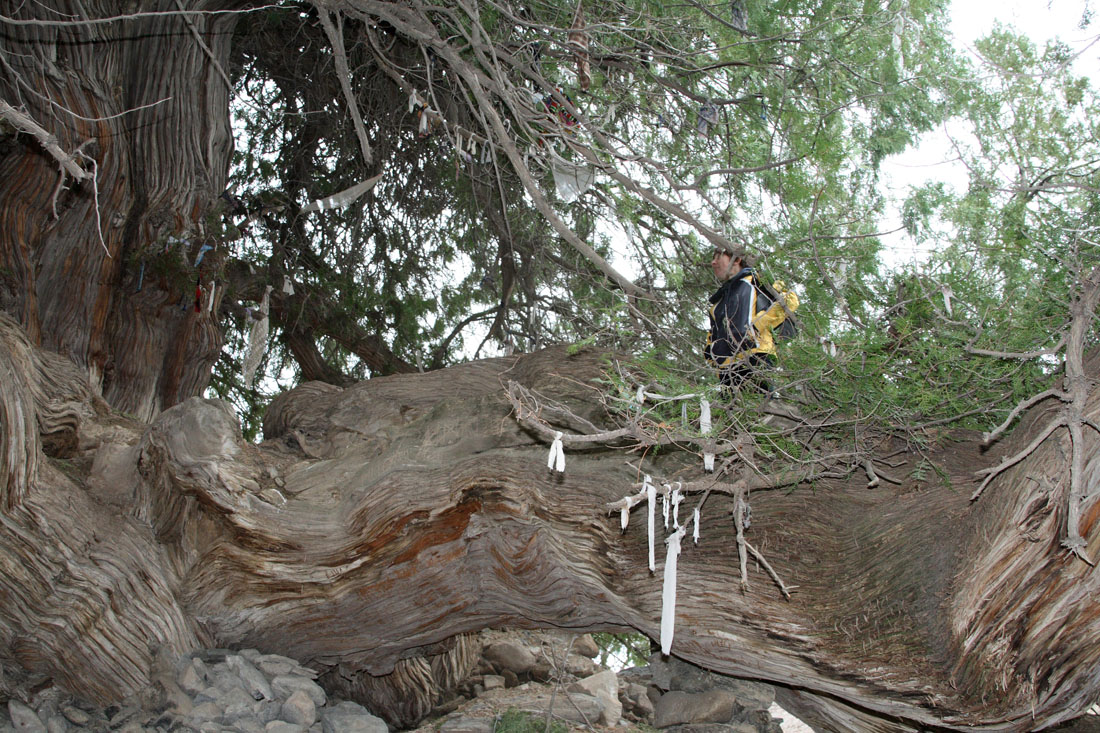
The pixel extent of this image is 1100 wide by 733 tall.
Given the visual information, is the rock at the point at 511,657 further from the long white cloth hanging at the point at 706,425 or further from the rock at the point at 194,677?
the long white cloth hanging at the point at 706,425

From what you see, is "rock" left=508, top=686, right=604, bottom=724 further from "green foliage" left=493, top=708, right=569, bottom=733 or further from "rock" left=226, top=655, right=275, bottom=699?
"rock" left=226, top=655, right=275, bottom=699

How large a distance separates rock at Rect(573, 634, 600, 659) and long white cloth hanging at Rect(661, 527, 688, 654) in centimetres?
332

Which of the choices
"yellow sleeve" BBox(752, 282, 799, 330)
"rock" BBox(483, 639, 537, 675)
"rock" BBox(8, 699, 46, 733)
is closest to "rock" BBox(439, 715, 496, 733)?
"rock" BBox(483, 639, 537, 675)

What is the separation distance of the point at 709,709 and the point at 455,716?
1.58 metres

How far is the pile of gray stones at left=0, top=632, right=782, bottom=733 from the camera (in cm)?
430

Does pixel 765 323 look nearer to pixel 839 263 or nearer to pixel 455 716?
pixel 839 263

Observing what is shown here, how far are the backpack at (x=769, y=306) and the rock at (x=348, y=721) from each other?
2.88 meters

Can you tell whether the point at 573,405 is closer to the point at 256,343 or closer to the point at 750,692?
the point at 750,692

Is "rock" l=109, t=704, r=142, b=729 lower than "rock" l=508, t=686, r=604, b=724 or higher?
higher

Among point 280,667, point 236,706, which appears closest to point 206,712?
point 236,706

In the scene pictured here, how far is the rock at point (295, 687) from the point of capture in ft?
15.2

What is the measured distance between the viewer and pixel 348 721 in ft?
15.3

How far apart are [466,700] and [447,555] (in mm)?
1764

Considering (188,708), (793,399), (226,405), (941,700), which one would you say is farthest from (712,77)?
(188,708)
